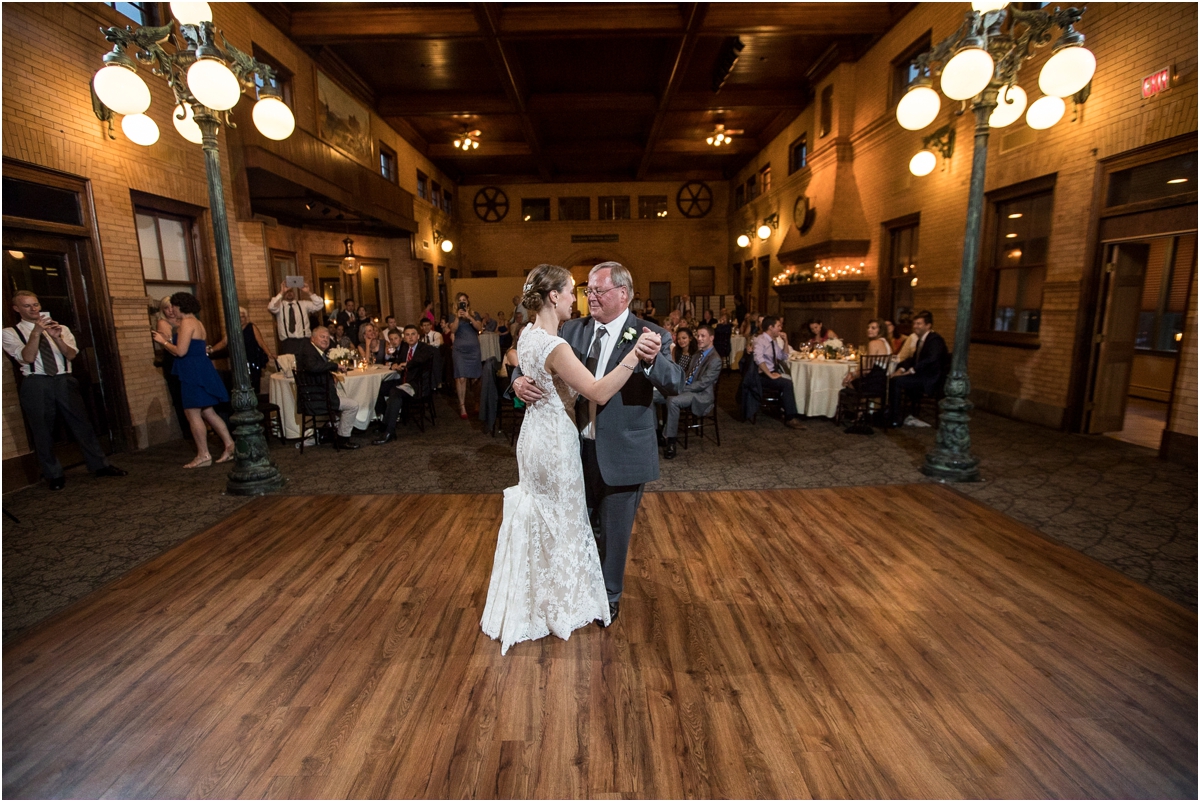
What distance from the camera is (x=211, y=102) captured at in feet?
11.4

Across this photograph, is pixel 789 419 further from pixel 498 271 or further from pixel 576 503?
pixel 498 271

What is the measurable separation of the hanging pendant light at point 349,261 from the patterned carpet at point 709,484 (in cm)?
542

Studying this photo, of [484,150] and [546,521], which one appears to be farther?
[484,150]

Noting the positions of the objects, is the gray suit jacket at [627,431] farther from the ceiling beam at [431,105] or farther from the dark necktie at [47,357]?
the ceiling beam at [431,105]

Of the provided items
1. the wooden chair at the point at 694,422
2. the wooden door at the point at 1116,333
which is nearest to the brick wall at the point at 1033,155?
the wooden door at the point at 1116,333

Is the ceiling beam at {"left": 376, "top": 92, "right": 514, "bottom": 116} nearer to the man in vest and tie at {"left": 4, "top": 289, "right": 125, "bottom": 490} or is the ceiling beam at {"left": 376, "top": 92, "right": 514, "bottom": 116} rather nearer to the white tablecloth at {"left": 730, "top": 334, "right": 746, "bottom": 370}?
the white tablecloth at {"left": 730, "top": 334, "right": 746, "bottom": 370}

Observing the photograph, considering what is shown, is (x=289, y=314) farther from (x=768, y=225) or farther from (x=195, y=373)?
(x=768, y=225)

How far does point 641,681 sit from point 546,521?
73 centimetres

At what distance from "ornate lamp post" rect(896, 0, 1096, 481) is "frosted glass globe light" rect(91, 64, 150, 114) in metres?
5.19

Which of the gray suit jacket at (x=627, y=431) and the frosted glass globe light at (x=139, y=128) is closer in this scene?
the gray suit jacket at (x=627, y=431)

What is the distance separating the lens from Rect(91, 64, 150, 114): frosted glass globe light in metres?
3.31

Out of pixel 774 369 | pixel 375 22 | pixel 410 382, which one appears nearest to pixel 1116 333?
pixel 774 369

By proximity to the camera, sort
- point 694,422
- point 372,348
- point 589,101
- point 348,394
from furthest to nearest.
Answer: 1. point 589,101
2. point 372,348
3. point 694,422
4. point 348,394

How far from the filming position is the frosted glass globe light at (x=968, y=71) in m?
3.41
